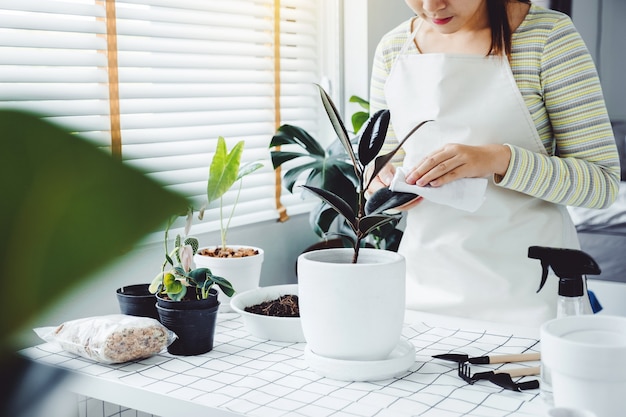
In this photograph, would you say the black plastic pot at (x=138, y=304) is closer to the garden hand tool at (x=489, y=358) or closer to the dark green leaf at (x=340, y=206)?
the dark green leaf at (x=340, y=206)

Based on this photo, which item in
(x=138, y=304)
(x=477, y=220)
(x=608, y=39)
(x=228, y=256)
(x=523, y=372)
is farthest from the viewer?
(x=608, y=39)

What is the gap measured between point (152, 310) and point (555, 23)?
1.03 meters

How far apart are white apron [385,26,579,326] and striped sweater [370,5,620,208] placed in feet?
0.16

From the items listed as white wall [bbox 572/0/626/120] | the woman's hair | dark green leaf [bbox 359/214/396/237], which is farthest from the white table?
white wall [bbox 572/0/626/120]

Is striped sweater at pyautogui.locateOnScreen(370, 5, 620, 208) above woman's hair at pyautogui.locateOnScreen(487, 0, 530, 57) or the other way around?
the other way around

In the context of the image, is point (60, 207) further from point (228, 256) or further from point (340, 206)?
point (228, 256)

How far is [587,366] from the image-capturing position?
832 millimetres

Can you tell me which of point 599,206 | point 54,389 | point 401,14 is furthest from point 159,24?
point 54,389

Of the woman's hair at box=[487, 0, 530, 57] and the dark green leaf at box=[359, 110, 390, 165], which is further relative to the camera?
the woman's hair at box=[487, 0, 530, 57]

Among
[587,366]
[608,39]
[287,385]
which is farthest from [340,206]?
[608,39]

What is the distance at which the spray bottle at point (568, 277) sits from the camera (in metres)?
0.99

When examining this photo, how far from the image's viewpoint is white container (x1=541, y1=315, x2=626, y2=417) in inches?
32.4

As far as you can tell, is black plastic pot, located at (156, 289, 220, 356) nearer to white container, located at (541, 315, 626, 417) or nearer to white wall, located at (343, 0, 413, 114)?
white container, located at (541, 315, 626, 417)

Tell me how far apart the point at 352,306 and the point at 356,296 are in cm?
2
